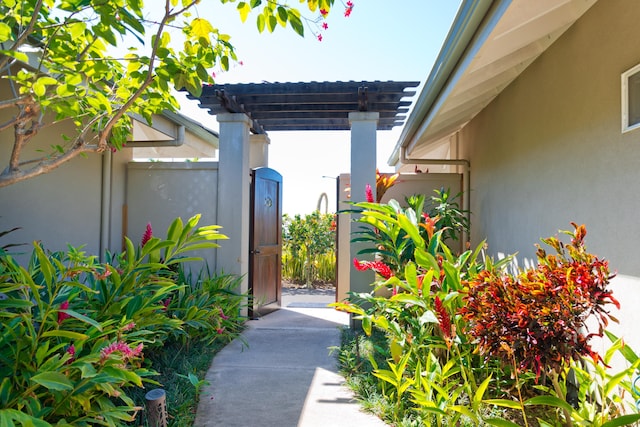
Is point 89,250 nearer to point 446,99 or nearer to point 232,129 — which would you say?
point 232,129

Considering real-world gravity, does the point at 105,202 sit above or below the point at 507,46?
below

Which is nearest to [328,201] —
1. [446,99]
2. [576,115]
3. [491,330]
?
[446,99]

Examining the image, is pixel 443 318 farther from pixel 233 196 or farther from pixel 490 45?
pixel 233 196

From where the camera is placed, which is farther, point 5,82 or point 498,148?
point 498,148

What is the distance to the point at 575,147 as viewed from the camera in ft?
11.8

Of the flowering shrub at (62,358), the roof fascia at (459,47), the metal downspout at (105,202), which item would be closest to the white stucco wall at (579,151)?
the roof fascia at (459,47)

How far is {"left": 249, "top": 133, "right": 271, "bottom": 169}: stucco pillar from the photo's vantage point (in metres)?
7.61

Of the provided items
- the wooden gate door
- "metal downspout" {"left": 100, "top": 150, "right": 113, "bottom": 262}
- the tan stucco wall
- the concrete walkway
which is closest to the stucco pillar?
the wooden gate door

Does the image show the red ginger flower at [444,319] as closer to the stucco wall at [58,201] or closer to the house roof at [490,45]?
the house roof at [490,45]

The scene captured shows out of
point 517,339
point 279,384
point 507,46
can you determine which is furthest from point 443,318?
point 507,46

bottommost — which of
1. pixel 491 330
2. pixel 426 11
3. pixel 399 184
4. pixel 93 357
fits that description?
pixel 93 357

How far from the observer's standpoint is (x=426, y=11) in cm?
579

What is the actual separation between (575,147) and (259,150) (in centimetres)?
514

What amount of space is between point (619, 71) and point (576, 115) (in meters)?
0.64
